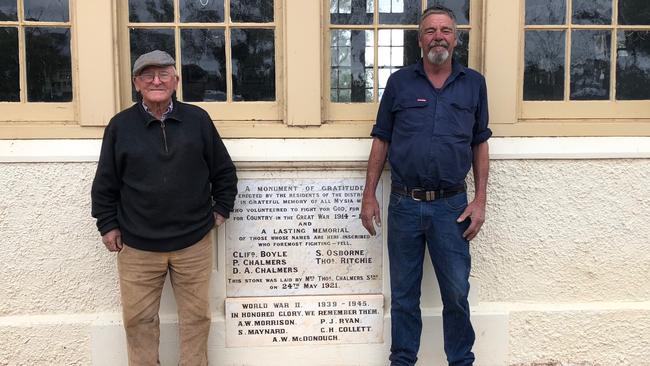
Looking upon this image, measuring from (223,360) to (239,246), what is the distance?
0.70 m

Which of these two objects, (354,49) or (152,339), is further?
(354,49)

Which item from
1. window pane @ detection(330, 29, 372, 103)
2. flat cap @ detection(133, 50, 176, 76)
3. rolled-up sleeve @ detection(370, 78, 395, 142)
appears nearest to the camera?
flat cap @ detection(133, 50, 176, 76)

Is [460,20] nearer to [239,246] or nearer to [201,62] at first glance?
[201,62]

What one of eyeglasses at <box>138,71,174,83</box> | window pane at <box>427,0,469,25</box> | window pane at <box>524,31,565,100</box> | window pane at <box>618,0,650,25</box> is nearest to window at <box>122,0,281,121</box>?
eyeglasses at <box>138,71,174,83</box>

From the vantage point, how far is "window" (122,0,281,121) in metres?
3.62

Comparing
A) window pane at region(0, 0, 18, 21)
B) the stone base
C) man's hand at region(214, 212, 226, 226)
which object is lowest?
the stone base

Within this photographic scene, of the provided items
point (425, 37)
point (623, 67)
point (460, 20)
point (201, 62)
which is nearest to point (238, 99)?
point (201, 62)

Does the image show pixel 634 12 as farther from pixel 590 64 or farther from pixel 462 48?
pixel 462 48

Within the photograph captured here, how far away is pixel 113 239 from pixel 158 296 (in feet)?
1.30

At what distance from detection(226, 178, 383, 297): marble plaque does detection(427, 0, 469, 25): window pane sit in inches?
45.2

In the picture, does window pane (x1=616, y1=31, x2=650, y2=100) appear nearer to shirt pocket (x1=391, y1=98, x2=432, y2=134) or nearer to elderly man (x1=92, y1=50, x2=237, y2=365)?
shirt pocket (x1=391, y1=98, x2=432, y2=134)

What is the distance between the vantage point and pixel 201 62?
367 cm

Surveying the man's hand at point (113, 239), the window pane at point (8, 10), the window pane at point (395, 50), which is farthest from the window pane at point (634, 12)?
the window pane at point (8, 10)

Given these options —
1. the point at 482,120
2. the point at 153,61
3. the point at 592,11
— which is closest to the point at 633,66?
the point at 592,11
